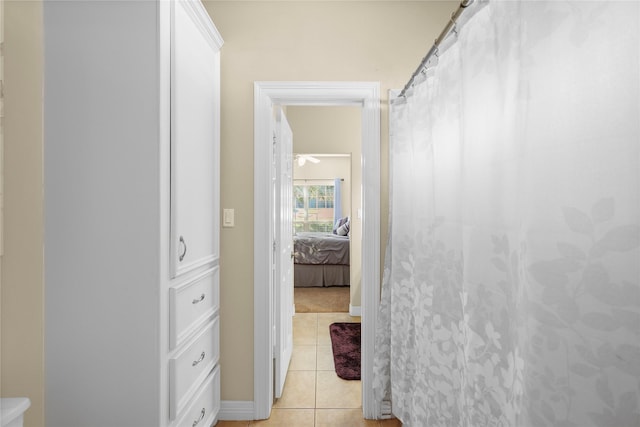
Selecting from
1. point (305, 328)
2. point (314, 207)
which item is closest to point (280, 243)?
point (305, 328)

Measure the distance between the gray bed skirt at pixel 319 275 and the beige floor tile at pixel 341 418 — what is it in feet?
11.3

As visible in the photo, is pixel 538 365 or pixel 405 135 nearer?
pixel 538 365

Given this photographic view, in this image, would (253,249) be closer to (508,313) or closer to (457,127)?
(457,127)

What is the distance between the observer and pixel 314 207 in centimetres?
849

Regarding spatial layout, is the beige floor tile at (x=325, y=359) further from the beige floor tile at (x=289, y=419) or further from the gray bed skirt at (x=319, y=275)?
the gray bed skirt at (x=319, y=275)

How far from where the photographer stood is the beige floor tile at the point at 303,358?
2883 millimetres

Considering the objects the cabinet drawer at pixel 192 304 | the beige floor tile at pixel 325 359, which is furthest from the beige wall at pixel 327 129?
the cabinet drawer at pixel 192 304

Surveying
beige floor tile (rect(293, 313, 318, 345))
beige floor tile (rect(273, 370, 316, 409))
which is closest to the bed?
beige floor tile (rect(293, 313, 318, 345))

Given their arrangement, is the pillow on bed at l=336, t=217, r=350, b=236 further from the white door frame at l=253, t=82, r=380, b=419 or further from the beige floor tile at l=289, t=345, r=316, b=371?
the white door frame at l=253, t=82, r=380, b=419

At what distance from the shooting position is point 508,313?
962mm

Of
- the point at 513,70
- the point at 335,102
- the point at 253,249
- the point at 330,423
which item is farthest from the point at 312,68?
the point at 330,423

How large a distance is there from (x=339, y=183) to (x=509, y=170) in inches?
292

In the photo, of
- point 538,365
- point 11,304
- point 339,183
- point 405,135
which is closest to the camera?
point 538,365

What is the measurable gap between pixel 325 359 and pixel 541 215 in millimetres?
2628
